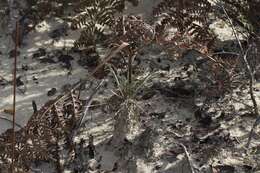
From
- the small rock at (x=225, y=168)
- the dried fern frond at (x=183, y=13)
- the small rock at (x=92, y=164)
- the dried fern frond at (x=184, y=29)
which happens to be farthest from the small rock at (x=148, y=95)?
the small rock at (x=225, y=168)

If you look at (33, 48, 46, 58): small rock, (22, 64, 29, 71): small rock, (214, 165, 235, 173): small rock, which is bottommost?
(214, 165, 235, 173): small rock

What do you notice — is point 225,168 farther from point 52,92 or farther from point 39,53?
point 39,53

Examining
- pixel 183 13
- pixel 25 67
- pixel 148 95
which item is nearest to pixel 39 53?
pixel 25 67

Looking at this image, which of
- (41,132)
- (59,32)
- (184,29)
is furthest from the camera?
(59,32)

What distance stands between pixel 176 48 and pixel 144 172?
73 centimetres

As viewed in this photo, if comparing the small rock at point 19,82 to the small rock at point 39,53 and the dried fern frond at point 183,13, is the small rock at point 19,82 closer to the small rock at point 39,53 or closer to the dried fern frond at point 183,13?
the small rock at point 39,53

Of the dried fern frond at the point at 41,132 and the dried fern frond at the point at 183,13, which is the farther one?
the dried fern frond at the point at 183,13

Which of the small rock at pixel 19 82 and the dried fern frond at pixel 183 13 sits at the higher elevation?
the dried fern frond at pixel 183 13

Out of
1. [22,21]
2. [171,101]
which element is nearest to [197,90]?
[171,101]

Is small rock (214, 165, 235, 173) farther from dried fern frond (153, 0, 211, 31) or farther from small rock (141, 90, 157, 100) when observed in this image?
dried fern frond (153, 0, 211, 31)

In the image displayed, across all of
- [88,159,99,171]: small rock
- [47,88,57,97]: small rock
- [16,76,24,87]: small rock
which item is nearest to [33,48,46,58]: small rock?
[16,76,24,87]: small rock

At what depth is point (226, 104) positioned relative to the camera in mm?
3160

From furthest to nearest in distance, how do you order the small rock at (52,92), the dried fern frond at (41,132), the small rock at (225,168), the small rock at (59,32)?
the small rock at (59,32)
the small rock at (52,92)
the small rock at (225,168)
the dried fern frond at (41,132)

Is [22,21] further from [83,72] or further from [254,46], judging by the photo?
[254,46]
